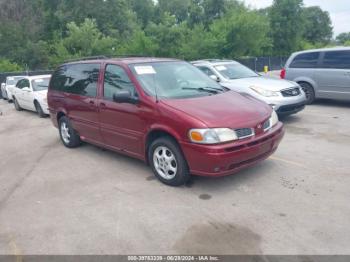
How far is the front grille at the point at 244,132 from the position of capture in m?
4.18

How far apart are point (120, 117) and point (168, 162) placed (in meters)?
1.13

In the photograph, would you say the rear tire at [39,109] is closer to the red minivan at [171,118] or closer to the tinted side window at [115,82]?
the red minivan at [171,118]

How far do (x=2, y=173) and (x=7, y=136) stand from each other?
3273 mm

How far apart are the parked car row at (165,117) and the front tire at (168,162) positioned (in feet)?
0.04

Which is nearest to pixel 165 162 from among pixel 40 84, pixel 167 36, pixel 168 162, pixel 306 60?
pixel 168 162

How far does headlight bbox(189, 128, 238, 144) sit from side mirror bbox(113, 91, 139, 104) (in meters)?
1.16

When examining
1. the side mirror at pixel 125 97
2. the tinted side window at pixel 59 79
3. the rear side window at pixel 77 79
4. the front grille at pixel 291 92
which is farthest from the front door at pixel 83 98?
the front grille at pixel 291 92

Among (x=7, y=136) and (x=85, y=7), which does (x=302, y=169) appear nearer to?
(x=7, y=136)

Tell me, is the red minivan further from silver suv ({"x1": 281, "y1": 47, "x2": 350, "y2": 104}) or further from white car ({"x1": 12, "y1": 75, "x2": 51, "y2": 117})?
silver suv ({"x1": 281, "y1": 47, "x2": 350, "y2": 104})

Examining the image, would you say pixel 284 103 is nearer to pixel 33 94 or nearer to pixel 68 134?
pixel 68 134

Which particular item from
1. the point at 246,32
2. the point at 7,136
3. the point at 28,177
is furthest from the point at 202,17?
the point at 28,177

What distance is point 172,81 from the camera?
5.07 meters

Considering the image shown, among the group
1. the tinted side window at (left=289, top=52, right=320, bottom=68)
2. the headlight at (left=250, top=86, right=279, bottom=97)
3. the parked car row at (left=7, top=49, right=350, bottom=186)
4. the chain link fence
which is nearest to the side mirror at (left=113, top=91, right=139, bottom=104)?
the parked car row at (left=7, top=49, right=350, bottom=186)

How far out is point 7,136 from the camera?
337 inches
